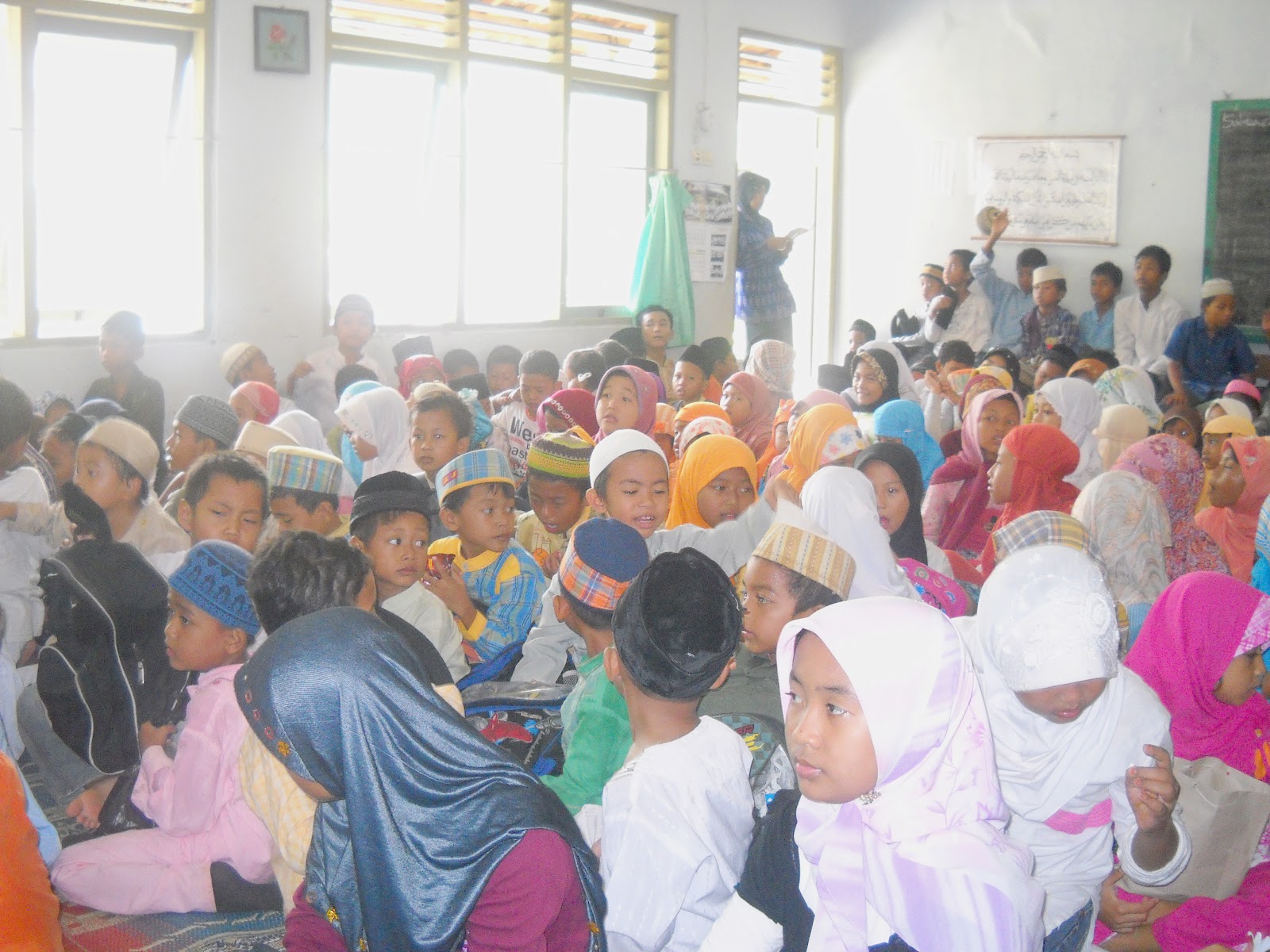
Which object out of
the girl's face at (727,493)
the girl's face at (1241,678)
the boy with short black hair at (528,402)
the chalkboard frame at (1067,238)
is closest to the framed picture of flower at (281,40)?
the boy with short black hair at (528,402)

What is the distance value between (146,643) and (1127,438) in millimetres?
3514

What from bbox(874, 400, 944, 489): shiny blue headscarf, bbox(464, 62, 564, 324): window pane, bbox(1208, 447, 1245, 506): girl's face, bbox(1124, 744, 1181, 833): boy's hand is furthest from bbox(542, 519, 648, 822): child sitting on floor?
bbox(464, 62, 564, 324): window pane

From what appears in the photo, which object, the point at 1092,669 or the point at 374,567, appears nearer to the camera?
the point at 1092,669

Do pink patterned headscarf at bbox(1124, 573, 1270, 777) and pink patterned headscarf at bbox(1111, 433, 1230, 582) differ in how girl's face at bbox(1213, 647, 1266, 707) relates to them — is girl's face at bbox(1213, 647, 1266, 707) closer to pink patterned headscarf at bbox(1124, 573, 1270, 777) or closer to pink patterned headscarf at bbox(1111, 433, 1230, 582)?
pink patterned headscarf at bbox(1124, 573, 1270, 777)

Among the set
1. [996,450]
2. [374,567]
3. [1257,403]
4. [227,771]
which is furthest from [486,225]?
[227,771]

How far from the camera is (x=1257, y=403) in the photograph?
256 inches

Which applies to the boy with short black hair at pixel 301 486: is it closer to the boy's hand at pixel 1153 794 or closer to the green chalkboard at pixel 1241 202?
the boy's hand at pixel 1153 794

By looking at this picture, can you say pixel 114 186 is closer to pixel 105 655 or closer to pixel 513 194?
pixel 513 194

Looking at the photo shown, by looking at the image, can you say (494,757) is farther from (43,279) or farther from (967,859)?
(43,279)

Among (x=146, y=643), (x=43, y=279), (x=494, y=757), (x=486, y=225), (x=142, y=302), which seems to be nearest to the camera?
(x=494, y=757)

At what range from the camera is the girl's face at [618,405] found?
4.28 meters

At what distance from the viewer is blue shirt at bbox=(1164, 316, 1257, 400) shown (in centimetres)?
707

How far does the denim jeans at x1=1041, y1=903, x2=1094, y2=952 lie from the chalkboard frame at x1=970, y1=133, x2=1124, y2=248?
6.97 metres

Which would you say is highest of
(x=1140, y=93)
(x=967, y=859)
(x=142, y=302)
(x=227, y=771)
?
(x=1140, y=93)
